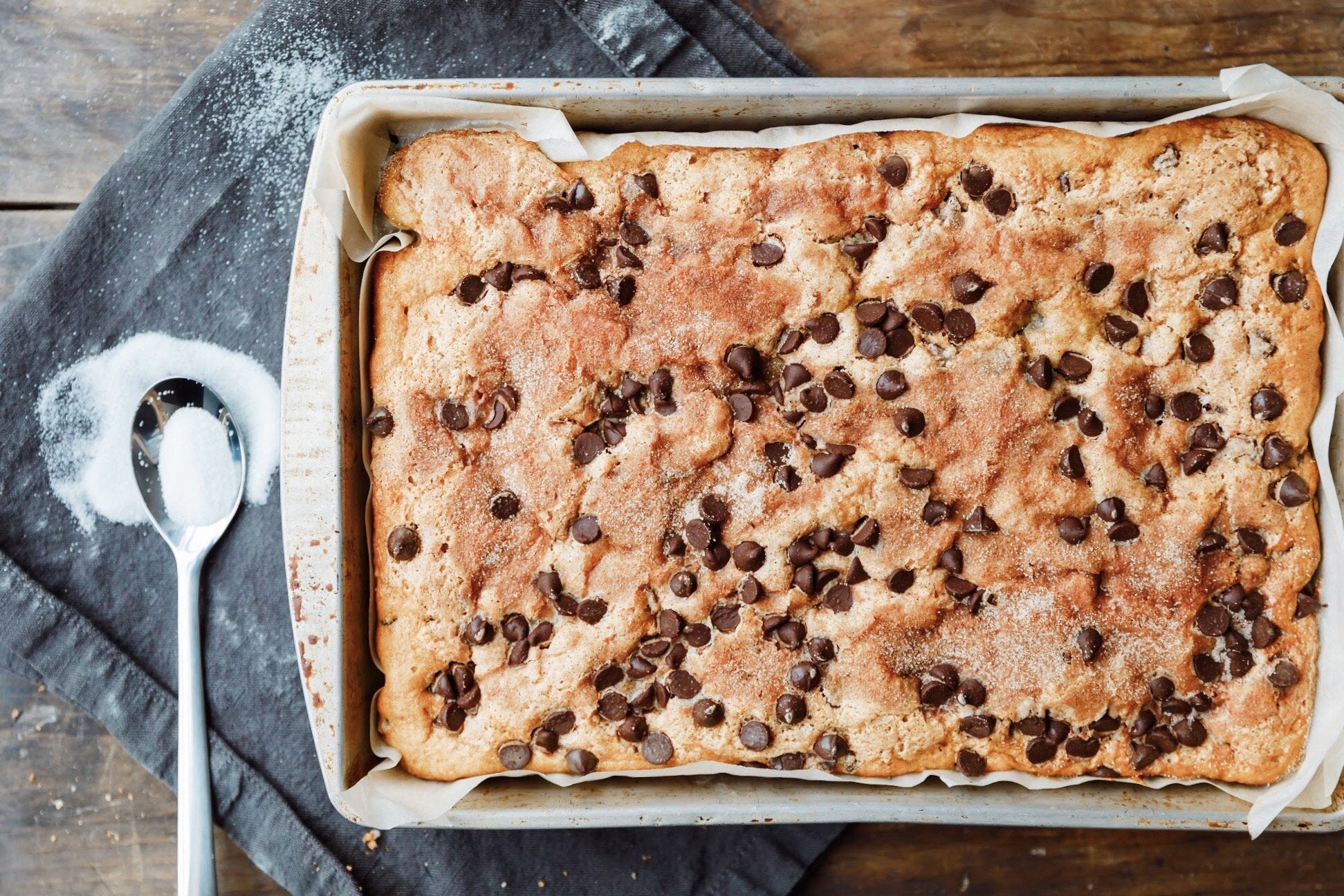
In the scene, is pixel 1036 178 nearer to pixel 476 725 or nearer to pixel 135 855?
pixel 476 725

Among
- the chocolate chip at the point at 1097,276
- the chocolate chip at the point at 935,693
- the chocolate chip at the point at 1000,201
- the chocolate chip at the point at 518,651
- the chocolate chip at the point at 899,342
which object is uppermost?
the chocolate chip at the point at 1000,201

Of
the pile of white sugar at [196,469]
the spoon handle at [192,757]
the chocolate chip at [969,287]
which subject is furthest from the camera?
the pile of white sugar at [196,469]

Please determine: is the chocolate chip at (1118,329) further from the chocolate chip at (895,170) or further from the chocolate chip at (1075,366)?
the chocolate chip at (895,170)

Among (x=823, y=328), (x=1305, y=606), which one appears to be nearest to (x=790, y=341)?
(x=823, y=328)

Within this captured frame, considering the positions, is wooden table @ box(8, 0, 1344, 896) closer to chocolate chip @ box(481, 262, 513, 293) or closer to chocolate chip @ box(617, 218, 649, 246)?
chocolate chip @ box(617, 218, 649, 246)

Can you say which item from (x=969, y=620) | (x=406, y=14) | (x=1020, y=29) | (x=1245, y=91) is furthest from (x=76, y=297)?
(x=1245, y=91)

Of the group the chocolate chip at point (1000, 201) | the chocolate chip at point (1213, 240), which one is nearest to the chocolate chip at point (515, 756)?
the chocolate chip at point (1000, 201)

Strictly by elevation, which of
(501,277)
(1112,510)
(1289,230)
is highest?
(1289,230)

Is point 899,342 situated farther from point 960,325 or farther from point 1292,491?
point 1292,491
